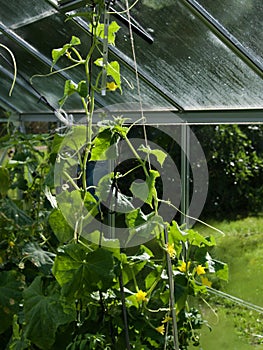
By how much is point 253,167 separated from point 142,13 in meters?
1.60

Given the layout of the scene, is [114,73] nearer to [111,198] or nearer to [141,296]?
[111,198]

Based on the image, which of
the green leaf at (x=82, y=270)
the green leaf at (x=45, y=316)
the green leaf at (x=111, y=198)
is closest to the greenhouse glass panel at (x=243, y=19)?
the green leaf at (x=111, y=198)

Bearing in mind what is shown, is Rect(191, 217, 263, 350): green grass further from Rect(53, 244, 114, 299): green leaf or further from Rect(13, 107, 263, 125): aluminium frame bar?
Rect(53, 244, 114, 299): green leaf

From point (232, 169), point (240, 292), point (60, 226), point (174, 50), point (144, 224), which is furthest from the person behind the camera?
point (232, 169)

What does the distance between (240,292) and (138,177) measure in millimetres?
1066

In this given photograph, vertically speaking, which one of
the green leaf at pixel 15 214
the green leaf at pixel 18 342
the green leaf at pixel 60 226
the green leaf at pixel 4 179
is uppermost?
the green leaf at pixel 4 179

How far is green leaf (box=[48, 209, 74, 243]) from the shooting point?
3.01 m

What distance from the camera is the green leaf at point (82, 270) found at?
2.73m

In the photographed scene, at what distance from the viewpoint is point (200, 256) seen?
3082 mm

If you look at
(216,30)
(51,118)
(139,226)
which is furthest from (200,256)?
(51,118)

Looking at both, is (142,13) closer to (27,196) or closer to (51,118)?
(27,196)

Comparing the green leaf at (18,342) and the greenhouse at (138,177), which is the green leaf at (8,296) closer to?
the greenhouse at (138,177)

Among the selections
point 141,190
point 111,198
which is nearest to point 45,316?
point 111,198

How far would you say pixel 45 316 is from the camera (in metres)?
2.95
